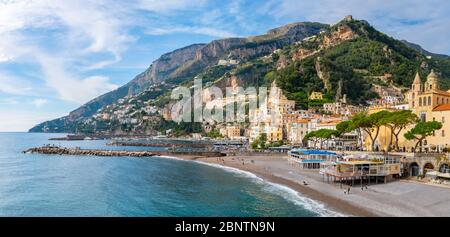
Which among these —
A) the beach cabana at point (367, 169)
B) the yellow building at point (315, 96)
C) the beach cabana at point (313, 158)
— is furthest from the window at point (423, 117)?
the yellow building at point (315, 96)

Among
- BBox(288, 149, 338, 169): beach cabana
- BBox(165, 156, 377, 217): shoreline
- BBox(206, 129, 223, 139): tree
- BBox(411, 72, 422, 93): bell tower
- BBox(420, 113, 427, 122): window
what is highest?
BBox(411, 72, 422, 93): bell tower

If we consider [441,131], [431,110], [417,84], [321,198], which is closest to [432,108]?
[431,110]

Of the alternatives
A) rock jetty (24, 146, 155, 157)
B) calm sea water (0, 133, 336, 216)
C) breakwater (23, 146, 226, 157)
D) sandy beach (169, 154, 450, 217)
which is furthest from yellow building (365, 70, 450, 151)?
rock jetty (24, 146, 155, 157)

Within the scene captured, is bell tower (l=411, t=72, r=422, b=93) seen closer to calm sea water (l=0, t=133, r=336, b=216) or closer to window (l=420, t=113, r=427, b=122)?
window (l=420, t=113, r=427, b=122)

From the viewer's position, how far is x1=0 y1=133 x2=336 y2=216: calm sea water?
3222 cm

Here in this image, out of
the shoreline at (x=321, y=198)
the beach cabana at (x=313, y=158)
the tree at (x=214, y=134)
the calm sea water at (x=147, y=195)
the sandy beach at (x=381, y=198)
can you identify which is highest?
the tree at (x=214, y=134)

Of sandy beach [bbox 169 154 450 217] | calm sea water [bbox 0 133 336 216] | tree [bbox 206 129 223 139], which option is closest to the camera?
sandy beach [bbox 169 154 450 217]

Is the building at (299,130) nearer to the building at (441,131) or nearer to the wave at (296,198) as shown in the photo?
the building at (441,131)

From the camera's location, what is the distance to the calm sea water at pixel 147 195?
32.2 metres

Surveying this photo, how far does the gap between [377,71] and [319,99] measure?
37.2m

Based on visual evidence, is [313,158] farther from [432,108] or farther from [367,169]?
[367,169]

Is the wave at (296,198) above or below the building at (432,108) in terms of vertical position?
below
